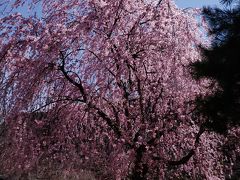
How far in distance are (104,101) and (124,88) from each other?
509 mm

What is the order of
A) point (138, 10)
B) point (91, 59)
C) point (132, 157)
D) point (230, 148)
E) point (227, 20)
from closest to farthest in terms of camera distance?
point (227, 20) < point (132, 157) < point (91, 59) < point (138, 10) < point (230, 148)

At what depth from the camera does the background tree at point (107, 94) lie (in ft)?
23.6

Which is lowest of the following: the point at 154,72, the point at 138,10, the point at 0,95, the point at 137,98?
the point at 0,95

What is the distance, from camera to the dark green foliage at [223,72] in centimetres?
605

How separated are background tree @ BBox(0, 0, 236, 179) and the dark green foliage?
0.82m

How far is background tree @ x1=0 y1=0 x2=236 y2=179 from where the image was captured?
7207mm

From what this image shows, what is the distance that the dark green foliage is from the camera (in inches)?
238

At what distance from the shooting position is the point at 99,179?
30.3 ft

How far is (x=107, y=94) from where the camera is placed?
762 centimetres

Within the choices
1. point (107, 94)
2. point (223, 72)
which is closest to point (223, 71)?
point (223, 72)

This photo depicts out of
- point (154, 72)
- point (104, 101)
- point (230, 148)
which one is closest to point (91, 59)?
point (104, 101)

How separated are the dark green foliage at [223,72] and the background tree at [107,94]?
816mm

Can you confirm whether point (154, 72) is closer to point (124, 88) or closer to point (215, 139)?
point (124, 88)

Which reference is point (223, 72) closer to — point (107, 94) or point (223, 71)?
point (223, 71)
